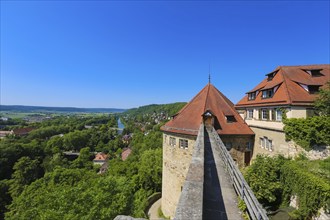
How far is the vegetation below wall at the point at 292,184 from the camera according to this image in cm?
867

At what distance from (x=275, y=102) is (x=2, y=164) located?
5753 centimetres

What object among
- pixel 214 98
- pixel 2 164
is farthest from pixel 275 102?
pixel 2 164

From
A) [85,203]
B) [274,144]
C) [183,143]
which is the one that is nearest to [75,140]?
[85,203]

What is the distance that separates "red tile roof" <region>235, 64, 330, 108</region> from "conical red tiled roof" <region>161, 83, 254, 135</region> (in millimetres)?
3198

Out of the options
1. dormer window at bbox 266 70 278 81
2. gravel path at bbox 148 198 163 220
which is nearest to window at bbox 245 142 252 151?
dormer window at bbox 266 70 278 81

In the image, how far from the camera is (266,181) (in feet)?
36.8

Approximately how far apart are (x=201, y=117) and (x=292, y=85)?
8287 millimetres

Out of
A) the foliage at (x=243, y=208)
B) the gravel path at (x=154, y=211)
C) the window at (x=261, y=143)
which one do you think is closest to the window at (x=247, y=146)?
the window at (x=261, y=143)

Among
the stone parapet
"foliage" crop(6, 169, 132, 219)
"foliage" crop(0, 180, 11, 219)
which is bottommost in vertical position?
"foliage" crop(0, 180, 11, 219)

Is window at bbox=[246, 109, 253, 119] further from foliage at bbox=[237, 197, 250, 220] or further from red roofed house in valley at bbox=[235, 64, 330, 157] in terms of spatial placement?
foliage at bbox=[237, 197, 250, 220]

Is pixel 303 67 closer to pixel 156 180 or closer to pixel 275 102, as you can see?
pixel 275 102

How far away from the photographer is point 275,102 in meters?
14.8

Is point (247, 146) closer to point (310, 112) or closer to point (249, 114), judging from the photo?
point (249, 114)

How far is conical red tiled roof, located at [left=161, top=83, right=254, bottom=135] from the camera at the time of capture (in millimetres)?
14703
